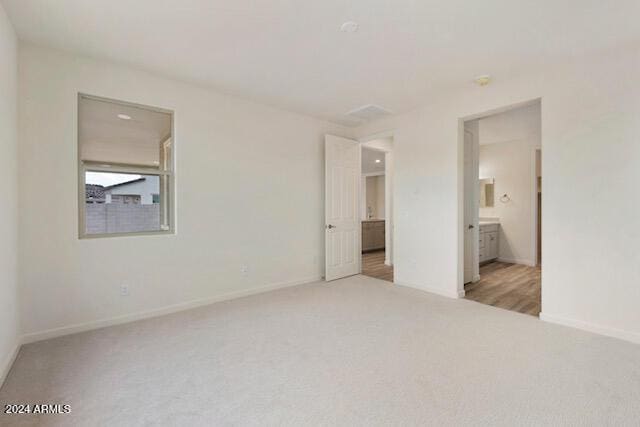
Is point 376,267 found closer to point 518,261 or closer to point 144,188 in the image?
point 518,261

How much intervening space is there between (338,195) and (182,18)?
10.6 ft

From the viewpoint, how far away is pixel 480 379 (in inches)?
79.9

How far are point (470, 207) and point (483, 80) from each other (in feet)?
6.57

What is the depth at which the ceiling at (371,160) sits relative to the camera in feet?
23.7

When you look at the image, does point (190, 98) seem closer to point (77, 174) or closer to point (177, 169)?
point (177, 169)

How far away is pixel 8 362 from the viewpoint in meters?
2.19

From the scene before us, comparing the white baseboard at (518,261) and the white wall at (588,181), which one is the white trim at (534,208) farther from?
the white wall at (588,181)

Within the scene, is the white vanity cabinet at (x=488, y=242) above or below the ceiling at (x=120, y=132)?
below

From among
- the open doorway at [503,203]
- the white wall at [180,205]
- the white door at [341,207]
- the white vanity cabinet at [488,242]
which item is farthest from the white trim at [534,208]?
the white wall at [180,205]

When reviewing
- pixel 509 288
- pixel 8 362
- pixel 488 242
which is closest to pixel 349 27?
pixel 8 362

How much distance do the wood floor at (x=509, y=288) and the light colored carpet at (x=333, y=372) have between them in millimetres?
450

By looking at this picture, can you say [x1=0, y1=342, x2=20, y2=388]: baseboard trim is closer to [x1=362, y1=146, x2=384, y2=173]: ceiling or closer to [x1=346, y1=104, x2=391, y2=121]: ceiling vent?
[x1=346, y1=104, x2=391, y2=121]: ceiling vent

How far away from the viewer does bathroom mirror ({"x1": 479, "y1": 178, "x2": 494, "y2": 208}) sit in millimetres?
6633

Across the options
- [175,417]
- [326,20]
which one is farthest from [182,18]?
[175,417]
